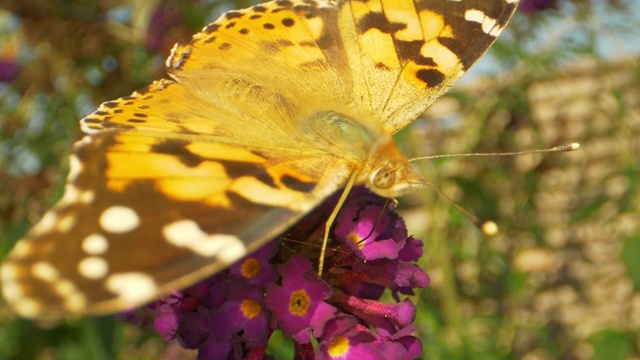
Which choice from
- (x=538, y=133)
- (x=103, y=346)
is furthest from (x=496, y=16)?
(x=538, y=133)

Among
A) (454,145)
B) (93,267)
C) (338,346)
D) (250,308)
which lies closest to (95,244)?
(93,267)

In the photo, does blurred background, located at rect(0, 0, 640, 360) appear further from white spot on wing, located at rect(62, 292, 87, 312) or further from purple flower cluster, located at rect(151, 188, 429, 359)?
white spot on wing, located at rect(62, 292, 87, 312)

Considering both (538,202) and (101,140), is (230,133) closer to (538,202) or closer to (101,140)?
(101,140)

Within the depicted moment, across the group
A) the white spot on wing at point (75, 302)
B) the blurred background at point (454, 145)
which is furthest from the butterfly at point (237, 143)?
the blurred background at point (454, 145)

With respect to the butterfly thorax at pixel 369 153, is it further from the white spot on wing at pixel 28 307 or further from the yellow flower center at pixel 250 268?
the white spot on wing at pixel 28 307

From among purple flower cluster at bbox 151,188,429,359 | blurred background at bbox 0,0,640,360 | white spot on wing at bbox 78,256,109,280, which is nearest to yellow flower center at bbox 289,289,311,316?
purple flower cluster at bbox 151,188,429,359

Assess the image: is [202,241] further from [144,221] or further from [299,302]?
[299,302]
